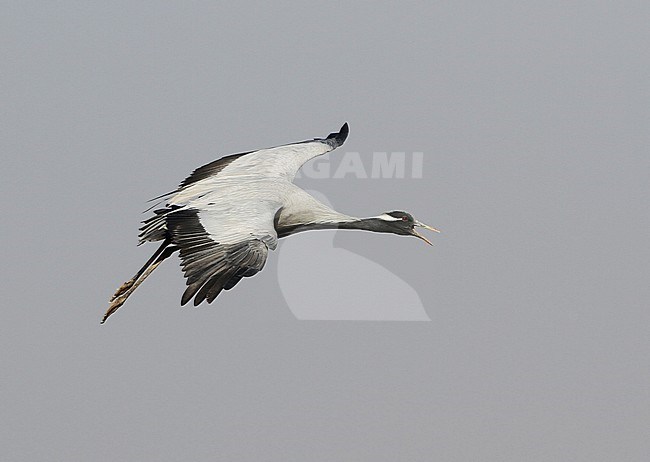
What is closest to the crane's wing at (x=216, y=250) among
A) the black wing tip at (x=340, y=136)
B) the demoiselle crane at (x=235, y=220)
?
the demoiselle crane at (x=235, y=220)

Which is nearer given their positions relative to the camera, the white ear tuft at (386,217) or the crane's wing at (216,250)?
the crane's wing at (216,250)

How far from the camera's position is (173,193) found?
14.9 meters

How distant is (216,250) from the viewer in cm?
1200

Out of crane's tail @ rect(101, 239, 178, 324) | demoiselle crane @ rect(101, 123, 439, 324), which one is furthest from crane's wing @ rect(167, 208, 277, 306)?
crane's tail @ rect(101, 239, 178, 324)

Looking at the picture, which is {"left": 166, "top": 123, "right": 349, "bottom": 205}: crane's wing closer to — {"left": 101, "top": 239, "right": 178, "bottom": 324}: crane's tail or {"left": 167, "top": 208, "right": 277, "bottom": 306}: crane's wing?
{"left": 101, "top": 239, "right": 178, "bottom": 324}: crane's tail

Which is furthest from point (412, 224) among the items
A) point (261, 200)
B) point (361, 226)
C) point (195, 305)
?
point (195, 305)

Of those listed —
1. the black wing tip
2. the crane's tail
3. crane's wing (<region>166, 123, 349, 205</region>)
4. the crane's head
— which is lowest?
the crane's tail

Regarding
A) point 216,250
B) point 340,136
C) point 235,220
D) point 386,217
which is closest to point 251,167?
point 386,217

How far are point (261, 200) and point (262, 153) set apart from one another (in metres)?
2.65

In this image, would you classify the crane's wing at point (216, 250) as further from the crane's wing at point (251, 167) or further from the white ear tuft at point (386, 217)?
the white ear tuft at point (386, 217)

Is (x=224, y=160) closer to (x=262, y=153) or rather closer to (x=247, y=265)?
(x=262, y=153)

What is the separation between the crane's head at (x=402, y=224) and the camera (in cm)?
1451

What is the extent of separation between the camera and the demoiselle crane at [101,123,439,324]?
1177 centimetres

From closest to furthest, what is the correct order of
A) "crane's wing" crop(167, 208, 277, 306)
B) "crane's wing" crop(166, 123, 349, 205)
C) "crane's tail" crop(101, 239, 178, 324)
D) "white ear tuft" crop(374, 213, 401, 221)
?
"crane's wing" crop(167, 208, 277, 306)
"crane's tail" crop(101, 239, 178, 324)
"white ear tuft" crop(374, 213, 401, 221)
"crane's wing" crop(166, 123, 349, 205)
